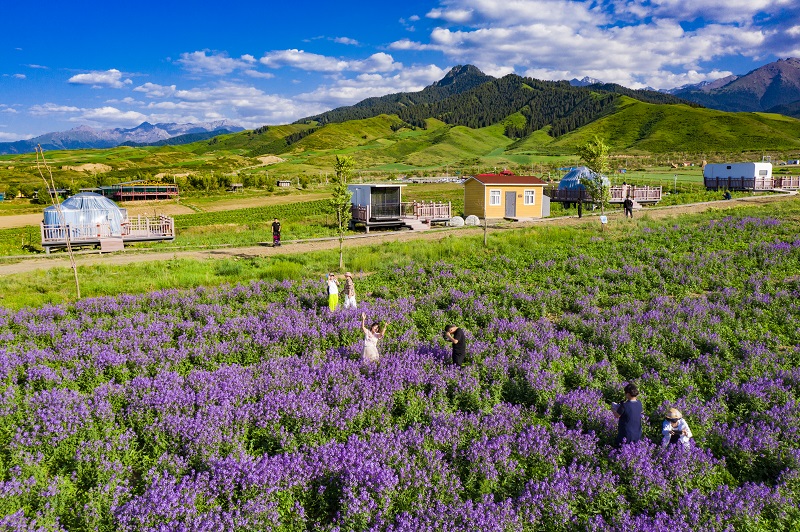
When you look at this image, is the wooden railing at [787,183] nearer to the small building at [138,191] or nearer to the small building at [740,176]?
the small building at [740,176]

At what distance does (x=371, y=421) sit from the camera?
7.66 metres

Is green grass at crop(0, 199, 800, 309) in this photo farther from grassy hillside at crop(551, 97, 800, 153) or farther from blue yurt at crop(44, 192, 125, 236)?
grassy hillside at crop(551, 97, 800, 153)

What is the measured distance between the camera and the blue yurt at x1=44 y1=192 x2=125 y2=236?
32125 mm

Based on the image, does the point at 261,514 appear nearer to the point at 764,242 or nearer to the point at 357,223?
the point at 764,242

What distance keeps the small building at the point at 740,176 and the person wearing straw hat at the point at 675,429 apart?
60.8m

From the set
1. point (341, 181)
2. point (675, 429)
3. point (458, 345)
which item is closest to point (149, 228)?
point (341, 181)

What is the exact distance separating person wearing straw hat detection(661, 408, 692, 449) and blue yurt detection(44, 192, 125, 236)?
1396 inches

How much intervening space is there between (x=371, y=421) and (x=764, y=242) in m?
20.7

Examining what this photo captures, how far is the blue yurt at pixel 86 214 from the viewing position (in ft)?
105

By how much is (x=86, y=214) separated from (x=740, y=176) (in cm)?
6765

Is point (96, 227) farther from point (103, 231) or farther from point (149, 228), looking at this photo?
point (149, 228)

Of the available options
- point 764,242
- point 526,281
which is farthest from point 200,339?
point 764,242

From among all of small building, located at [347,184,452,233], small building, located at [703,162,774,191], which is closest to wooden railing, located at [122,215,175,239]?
small building, located at [347,184,452,233]

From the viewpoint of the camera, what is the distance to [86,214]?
107 feet
